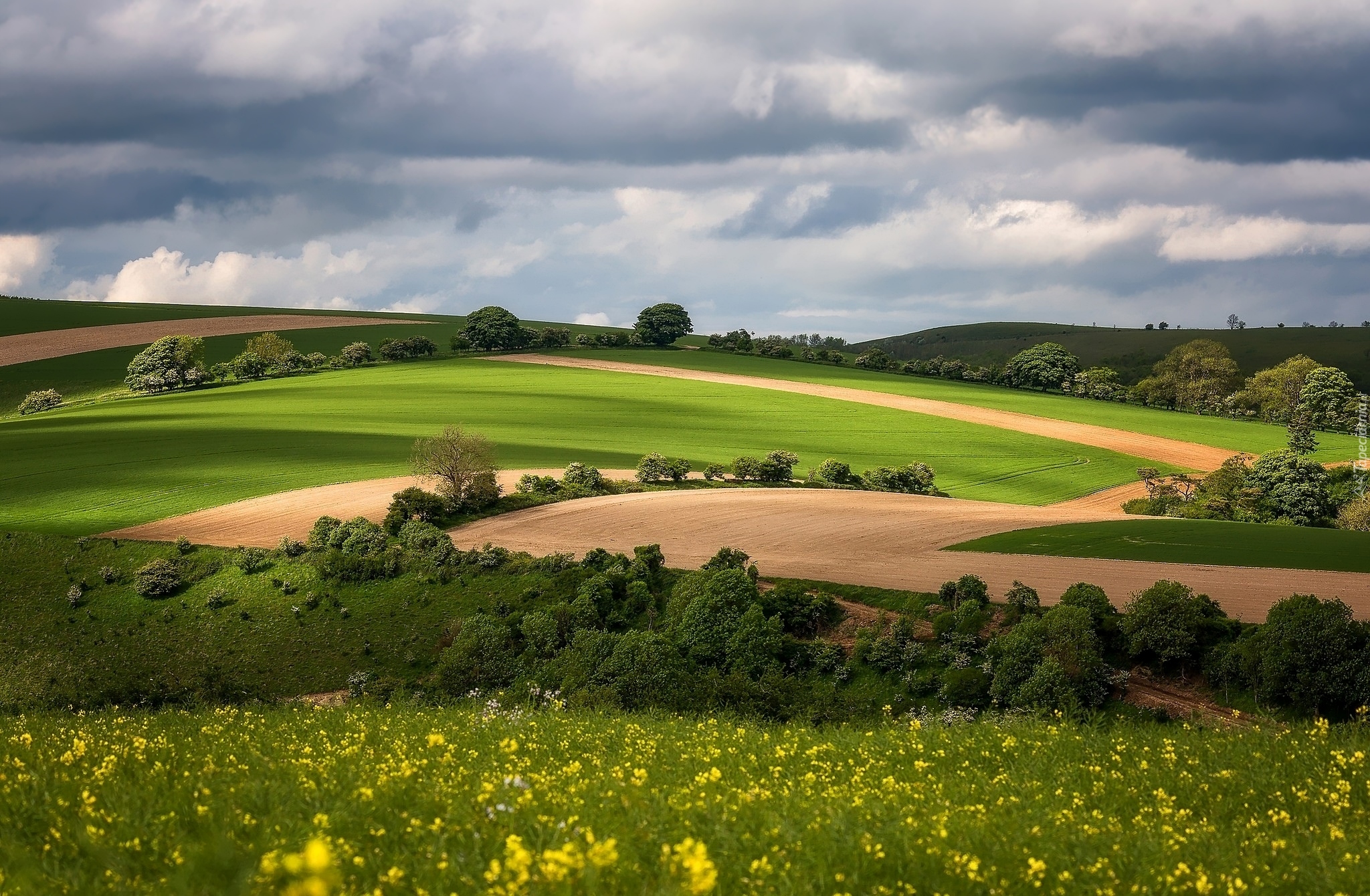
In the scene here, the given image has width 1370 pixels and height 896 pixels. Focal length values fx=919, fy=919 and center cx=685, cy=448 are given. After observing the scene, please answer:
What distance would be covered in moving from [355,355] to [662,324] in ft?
171

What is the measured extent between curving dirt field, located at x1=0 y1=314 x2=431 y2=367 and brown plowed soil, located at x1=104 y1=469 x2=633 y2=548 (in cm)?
8748

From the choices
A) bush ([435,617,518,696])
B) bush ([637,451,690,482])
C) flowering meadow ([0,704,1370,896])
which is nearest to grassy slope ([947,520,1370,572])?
bush ([435,617,518,696])

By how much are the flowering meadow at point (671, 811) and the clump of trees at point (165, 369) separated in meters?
110

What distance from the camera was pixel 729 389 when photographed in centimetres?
11125

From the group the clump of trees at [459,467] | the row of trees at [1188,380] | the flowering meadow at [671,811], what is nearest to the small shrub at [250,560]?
the clump of trees at [459,467]

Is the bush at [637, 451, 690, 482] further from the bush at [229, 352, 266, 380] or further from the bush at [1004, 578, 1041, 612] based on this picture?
the bush at [229, 352, 266, 380]

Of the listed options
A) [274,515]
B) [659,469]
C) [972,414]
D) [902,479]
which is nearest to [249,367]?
[274,515]

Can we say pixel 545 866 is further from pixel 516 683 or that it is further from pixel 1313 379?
pixel 1313 379

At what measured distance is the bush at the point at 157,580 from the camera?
132 ft

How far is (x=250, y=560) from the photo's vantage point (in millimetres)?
41719

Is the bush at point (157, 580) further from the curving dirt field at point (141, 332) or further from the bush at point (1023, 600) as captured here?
the curving dirt field at point (141, 332)

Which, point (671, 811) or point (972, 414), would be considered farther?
point (972, 414)

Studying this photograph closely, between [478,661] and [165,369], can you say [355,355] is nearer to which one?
[165,369]

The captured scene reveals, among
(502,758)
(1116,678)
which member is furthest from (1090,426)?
(502,758)
